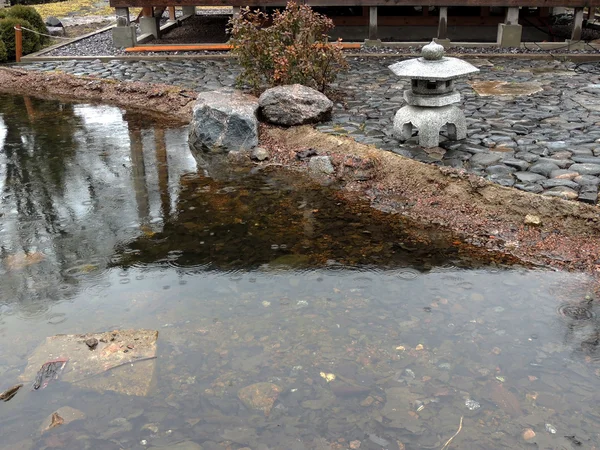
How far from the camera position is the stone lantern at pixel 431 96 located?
286 inches

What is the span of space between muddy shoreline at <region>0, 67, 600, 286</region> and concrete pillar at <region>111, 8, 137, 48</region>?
7.88 metres

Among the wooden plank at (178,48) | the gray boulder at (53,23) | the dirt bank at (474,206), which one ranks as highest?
the gray boulder at (53,23)

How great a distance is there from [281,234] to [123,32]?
439 inches

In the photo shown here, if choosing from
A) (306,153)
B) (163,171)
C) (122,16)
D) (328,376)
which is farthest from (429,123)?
(122,16)

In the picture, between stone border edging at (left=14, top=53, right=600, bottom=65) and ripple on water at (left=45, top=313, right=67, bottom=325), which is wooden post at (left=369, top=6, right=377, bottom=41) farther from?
ripple on water at (left=45, top=313, right=67, bottom=325)

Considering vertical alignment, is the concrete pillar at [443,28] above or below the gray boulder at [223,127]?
above

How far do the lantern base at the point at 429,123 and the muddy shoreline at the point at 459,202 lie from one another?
0.54m

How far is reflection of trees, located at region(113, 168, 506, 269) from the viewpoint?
5793 mm

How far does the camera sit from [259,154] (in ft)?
27.7

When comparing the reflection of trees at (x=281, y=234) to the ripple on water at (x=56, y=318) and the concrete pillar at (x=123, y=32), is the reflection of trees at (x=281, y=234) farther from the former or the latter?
the concrete pillar at (x=123, y=32)

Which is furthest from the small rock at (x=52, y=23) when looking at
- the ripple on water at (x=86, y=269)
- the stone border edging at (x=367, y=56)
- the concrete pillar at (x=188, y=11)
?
the ripple on water at (x=86, y=269)

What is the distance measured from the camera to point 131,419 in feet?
12.5

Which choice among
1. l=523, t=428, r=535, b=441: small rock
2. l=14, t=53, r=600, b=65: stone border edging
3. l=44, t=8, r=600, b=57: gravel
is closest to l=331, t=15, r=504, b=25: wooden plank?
l=44, t=8, r=600, b=57: gravel

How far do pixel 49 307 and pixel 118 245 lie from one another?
3.95 ft
